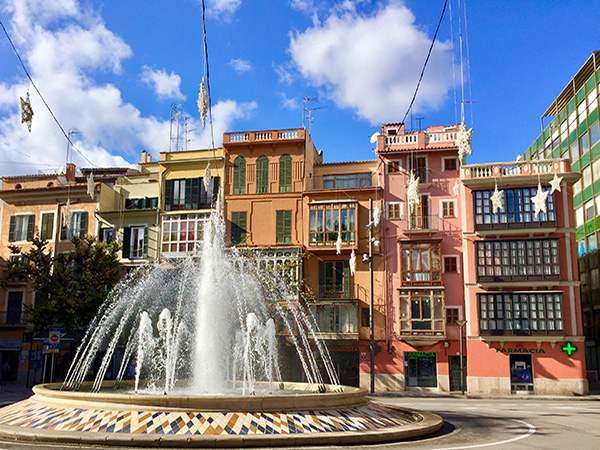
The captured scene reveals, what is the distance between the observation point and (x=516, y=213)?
39594mm

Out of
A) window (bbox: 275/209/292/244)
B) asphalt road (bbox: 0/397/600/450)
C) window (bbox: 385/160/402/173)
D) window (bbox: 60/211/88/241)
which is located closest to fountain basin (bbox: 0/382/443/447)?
asphalt road (bbox: 0/397/600/450)

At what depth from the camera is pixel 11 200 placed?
168ft

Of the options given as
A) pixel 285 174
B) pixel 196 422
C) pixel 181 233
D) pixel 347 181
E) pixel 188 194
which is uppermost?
pixel 285 174

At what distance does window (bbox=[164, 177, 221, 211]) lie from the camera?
1858 inches

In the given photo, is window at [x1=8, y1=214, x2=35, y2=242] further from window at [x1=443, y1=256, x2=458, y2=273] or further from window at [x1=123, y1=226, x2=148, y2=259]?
window at [x1=443, y1=256, x2=458, y2=273]

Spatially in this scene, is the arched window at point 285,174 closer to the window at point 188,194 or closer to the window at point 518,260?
the window at point 188,194

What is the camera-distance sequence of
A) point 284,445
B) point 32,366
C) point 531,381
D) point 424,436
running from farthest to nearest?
point 32,366, point 531,381, point 424,436, point 284,445

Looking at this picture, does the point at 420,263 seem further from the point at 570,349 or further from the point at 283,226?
the point at 570,349

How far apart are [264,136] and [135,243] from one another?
526 inches

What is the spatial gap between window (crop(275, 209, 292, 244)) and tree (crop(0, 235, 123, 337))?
12.1 metres

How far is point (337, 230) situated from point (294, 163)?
6727mm

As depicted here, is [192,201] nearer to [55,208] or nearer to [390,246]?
[55,208]

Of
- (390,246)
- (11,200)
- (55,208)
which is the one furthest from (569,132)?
(11,200)

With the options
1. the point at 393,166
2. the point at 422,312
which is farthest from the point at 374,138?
the point at 422,312
